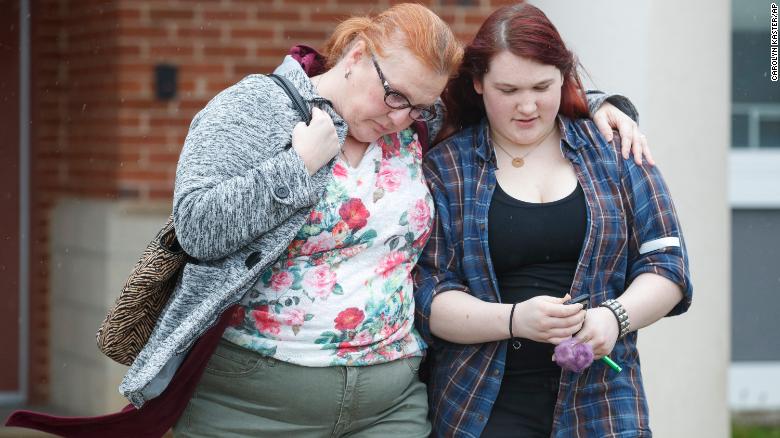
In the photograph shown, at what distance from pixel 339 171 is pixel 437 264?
15.6 inches

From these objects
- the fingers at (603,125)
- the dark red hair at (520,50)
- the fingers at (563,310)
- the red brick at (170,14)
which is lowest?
the fingers at (563,310)

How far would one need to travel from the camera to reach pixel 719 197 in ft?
15.8

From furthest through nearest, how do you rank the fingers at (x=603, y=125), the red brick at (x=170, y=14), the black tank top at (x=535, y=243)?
the red brick at (x=170, y=14)
the fingers at (x=603, y=125)
the black tank top at (x=535, y=243)

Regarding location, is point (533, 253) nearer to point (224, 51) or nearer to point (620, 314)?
point (620, 314)

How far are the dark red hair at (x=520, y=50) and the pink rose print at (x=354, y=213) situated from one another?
0.48 m

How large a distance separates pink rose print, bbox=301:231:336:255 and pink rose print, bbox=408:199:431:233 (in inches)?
9.2

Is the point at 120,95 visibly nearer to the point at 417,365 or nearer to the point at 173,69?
the point at 173,69

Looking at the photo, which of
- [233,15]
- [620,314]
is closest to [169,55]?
[233,15]

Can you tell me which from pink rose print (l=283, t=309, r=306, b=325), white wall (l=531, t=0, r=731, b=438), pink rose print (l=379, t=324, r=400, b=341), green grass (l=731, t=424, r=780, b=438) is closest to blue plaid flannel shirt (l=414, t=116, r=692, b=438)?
pink rose print (l=379, t=324, r=400, b=341)

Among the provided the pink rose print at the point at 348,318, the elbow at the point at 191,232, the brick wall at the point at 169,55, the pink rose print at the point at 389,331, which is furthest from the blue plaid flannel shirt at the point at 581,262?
the brick wall at the point at 169,55

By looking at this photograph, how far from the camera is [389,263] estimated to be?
116 inches

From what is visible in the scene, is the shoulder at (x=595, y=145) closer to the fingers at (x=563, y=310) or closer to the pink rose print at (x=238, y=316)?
the fingers at (x=563, y=310)

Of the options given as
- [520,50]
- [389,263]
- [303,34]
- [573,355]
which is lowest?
[573,355]

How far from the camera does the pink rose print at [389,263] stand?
2927 millimetres
